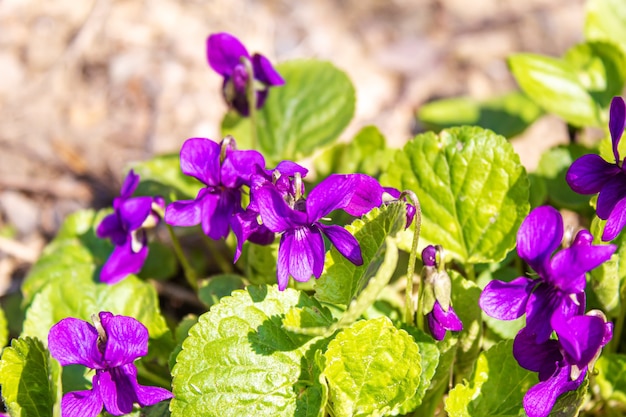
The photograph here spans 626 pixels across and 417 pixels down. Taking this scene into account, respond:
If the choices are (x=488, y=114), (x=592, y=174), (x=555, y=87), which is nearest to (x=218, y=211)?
(x=592, y=174)

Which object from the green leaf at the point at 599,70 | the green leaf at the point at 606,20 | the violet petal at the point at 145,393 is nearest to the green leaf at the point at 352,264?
the violet petal at the point at 145,393

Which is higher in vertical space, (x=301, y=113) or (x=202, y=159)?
(x=202, y=159)

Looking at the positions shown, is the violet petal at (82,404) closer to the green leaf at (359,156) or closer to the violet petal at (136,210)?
the violet petal at (136,210)

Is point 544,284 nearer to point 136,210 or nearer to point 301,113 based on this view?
point 136,210

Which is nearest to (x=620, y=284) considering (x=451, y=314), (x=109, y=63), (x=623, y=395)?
(x=623, y=395)

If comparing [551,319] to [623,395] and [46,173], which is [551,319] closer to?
[623,395]

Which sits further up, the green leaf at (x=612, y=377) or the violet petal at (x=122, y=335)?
the violet petal at (x=122, y=335)

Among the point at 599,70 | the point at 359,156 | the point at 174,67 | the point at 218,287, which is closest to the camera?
the point at 218,287
